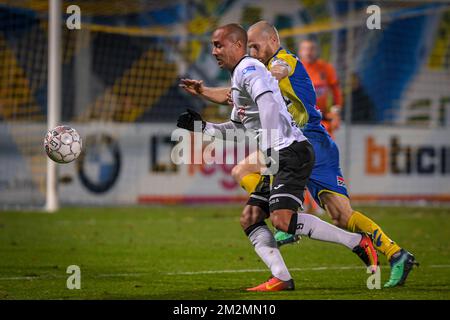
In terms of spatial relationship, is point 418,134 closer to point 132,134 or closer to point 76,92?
point 132,134

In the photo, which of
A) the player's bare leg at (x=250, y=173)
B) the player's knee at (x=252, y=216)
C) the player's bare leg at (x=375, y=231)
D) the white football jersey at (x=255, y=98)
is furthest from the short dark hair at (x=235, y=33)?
the player's bare leg at (x=375, y=231)

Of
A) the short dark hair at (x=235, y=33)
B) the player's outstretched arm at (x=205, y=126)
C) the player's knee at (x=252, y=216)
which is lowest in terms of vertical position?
the player's knee at (x=252, y=216)

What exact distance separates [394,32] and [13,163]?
31.8 feet

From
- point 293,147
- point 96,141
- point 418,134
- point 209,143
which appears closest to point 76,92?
point 96,141

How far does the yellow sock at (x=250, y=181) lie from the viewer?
761 centimetres

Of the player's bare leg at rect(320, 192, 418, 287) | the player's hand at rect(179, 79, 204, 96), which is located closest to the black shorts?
the player's bare leg at rect(320, 192, 418, 287)

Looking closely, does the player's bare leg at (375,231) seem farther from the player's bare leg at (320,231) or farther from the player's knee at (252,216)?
the player's knee at (252,216)

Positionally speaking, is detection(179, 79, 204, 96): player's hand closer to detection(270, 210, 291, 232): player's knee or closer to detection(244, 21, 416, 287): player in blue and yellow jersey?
detection(244, 21, 416, 287): player in blue and yellow jersey

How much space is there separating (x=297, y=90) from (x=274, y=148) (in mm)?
896

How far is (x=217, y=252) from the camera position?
33.0 feet

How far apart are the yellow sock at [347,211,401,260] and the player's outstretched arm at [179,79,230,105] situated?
1483 millimetres

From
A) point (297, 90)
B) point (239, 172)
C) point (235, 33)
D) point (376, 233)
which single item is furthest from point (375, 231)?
point (235, 33)

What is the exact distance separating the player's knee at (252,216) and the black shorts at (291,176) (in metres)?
0.30

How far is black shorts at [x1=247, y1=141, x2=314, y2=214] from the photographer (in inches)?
275
